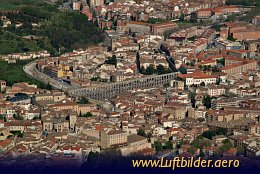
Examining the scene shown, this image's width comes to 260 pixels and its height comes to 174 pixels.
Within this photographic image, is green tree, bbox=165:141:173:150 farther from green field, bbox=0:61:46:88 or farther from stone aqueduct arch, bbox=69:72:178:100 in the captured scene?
green field, bbox=0:61:46:88

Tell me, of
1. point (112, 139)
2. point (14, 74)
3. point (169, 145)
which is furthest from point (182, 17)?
point (112, 139)

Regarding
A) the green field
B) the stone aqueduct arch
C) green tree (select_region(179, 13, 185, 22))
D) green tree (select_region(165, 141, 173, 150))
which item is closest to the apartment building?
green tree (select_region(165, 141, 173, 150))

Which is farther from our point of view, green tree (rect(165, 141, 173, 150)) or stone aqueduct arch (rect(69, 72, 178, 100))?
stone aqueduct arch (rect(69, 72, 178, 100))

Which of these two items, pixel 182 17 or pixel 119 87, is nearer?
pixel 119 87

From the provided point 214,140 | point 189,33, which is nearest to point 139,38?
point 189,33

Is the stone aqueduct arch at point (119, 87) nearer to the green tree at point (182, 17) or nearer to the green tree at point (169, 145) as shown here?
the green tree at point (169, 145)

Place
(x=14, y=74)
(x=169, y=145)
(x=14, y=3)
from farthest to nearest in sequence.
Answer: (x=14, y=3) < (x=14, y=74) < (x=169, y=145)

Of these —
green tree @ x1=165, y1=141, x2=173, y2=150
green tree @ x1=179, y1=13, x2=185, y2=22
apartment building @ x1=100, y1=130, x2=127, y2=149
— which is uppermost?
apartment building @ x1=100, y1=130, x2=127, y2=149

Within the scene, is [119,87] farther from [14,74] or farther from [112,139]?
[112,139]
